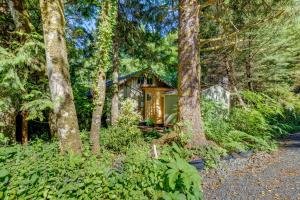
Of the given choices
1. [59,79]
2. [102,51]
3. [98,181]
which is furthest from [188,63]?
[98,181]

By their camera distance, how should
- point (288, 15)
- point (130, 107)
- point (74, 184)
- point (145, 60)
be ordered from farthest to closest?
point (145, 60) → point (130, 107) → point (288, 15) → point (74, 184)

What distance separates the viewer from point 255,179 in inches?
209

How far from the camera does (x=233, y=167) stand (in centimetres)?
595

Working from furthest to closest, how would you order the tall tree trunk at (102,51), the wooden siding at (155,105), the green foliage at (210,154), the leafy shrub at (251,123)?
the wooden siding at (155,105) → the leafy shrub at (251,123) → the tall tree trunk at (102,51) → the green foliage at (210,154)

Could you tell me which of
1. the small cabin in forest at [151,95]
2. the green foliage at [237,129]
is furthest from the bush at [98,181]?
the small cabin in forest at [151,95]

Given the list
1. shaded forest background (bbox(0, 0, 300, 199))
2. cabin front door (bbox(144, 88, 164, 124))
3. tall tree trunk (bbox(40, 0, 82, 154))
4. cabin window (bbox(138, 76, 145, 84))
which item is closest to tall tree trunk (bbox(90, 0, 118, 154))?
shaded forest background (bbox(0, 0, 300, 199))

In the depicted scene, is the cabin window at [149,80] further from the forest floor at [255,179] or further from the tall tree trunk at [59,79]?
the tall tree trunk at [59,79]

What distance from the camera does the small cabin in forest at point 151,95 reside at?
16.5 metres

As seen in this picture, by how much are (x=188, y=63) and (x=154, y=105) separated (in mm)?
10645

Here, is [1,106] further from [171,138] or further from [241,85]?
A: [241,85]

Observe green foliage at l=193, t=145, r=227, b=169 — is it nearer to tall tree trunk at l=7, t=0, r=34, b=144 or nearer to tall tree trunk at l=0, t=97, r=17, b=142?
tall tree trunk at l=7, t=0, r=34, b=144

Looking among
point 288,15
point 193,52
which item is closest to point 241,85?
point 288,15

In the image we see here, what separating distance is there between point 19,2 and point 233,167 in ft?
24.4

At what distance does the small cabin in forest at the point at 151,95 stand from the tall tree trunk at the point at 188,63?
31.3ft
